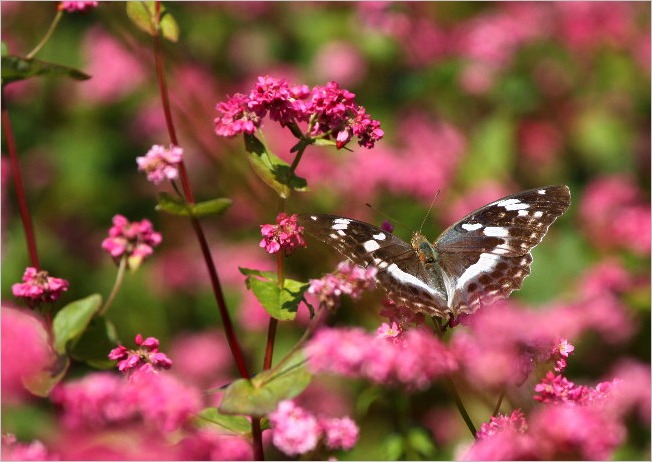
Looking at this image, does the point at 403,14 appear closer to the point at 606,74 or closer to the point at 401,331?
the point at 606,74

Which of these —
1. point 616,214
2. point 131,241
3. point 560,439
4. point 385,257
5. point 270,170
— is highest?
point 270,170

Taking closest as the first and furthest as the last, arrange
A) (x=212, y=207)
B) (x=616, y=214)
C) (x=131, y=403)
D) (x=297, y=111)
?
(x=131, y=403), (x=212, y=207), (x=297, y=111), (x=616, y=214)

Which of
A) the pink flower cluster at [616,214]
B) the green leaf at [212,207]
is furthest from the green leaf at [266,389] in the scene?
the pink flower cluster at [616,214]

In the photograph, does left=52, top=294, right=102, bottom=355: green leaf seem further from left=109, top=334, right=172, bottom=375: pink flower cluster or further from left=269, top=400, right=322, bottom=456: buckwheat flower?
left=269, top=400, right=322, bottom=456: buckwheat flower

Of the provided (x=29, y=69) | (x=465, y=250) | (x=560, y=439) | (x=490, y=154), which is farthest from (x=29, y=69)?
(x=490, y=154)

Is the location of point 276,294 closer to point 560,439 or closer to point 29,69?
point 560,439

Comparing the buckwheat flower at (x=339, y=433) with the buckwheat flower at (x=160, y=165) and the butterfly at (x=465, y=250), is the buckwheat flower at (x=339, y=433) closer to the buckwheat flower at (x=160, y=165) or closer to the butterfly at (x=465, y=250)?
the butterfly at (x=465, y=250)

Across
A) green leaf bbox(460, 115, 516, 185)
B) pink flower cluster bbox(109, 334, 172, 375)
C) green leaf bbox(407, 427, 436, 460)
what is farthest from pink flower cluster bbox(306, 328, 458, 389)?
green leaf bbox(460, 115, 516, 185)
